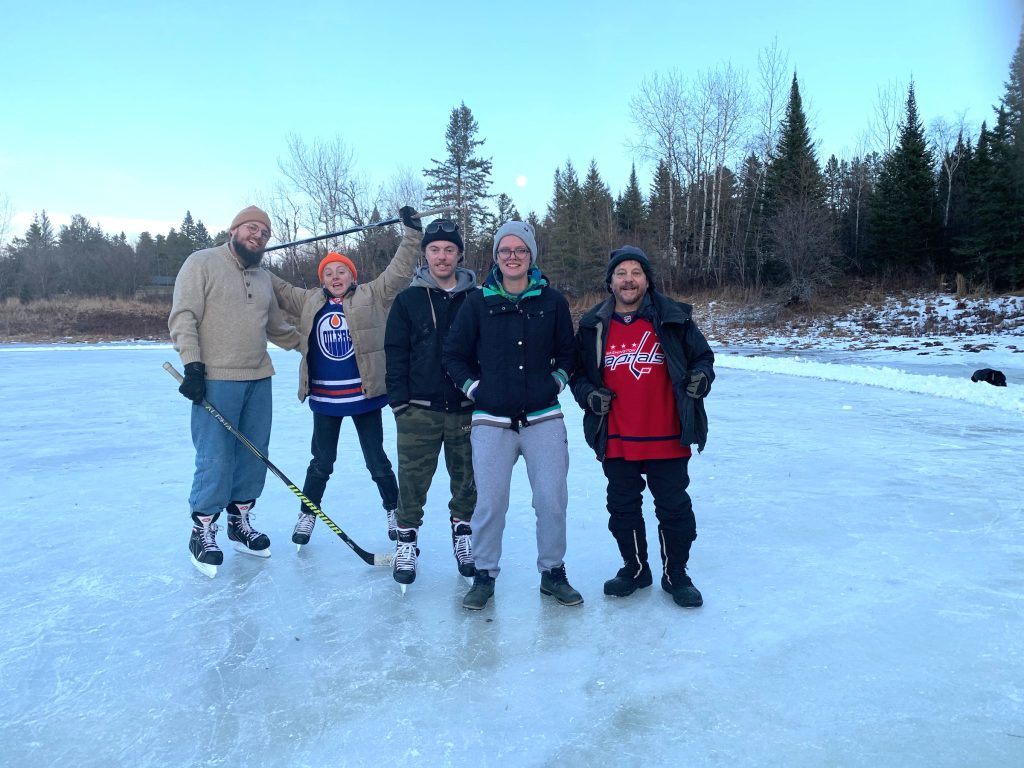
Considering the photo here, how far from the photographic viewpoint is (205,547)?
2895mm

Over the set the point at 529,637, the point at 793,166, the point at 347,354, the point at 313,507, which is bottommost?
the point at 529,637

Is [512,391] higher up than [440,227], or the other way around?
[440,227]

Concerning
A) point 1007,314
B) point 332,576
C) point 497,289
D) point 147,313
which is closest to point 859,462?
point 497,289

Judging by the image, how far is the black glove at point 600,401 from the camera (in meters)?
2.48

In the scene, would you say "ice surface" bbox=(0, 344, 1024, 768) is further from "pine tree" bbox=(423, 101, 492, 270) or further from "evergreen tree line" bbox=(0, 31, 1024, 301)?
"pine tree" bbox=(423, 101, 492, 270)

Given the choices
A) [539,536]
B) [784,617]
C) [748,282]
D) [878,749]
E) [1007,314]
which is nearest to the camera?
[878,749]

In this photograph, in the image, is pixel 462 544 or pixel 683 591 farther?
pixel 462 544

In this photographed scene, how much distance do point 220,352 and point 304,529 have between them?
0.96 m

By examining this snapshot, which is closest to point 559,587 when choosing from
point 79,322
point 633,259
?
point 633,259

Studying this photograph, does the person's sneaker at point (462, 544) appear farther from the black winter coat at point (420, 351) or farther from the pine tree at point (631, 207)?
the pine tree at point (631, 207)

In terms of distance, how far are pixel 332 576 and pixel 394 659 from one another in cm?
83

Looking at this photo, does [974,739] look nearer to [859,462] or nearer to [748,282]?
[859,462]

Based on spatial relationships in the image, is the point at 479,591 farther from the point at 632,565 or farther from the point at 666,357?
the point at 666,357

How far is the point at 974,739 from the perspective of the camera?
1.69m
